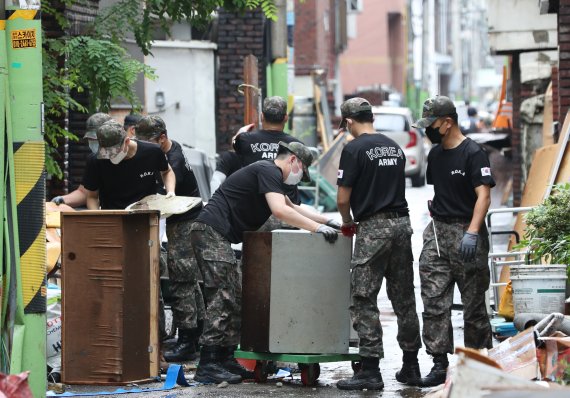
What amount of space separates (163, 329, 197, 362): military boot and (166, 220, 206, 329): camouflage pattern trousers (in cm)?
7

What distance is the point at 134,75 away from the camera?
37.0 ft

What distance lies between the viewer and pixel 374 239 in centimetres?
835

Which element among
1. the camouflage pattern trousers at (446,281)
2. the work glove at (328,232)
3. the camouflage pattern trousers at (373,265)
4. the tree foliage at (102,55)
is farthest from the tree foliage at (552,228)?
the tree foliage at (102,55)

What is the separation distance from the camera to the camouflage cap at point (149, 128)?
10.1 metres

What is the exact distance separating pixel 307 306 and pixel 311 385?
56 centimetres

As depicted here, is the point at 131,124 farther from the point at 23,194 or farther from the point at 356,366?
the point at 23,194

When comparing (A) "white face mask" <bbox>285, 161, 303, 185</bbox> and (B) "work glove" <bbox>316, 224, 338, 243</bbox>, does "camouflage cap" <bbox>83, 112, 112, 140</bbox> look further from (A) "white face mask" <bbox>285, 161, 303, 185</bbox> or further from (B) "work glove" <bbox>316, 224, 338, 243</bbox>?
(B) "work glove" <bbox>316, 224, 338, 243</bbox>

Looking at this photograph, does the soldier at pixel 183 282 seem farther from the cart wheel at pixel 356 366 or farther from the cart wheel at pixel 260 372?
the cart wheel at pixel 356 366

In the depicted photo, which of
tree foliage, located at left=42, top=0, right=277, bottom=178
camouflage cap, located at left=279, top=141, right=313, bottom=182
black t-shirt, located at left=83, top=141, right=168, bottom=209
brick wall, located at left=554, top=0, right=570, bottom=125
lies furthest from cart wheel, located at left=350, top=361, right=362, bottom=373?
brick wall, located at left=554, top=0, right=570, bottom=125

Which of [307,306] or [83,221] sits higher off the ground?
[83,221]

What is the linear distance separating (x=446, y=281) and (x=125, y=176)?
2.47 meters

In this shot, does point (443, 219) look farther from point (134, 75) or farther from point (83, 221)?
point (134, 75)

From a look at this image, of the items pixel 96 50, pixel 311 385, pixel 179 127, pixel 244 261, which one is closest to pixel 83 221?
pixel 244 261

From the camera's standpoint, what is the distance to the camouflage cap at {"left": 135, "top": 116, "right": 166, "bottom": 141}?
10062 millimetres
